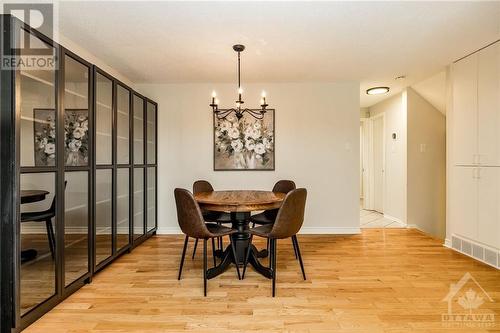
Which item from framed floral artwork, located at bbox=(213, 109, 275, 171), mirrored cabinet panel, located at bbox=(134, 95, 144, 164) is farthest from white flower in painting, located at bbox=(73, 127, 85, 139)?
framed floral artwork, located at bbox=(213, 109, 275, 171)

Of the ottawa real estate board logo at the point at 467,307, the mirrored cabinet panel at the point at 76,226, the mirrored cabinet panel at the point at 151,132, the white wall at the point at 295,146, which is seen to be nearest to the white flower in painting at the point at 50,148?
the mirrored cabinet panel at the point at 76,226

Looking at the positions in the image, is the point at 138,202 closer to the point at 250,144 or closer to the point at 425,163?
Result: the point at 250,144

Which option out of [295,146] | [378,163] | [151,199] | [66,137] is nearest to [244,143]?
[295,146]

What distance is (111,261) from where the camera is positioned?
301 centimetres

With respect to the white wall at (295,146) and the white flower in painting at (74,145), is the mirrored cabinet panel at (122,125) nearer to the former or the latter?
the white flower in painting at (74,145)

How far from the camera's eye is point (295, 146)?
171 inches

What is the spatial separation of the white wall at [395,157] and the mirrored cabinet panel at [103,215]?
4514mm

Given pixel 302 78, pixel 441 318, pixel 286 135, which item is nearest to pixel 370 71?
pixel 302 78

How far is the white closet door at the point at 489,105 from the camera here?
292 cm

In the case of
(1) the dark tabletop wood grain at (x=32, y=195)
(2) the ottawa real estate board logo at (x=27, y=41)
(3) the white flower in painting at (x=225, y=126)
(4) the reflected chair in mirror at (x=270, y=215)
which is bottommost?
(4) the reflected chair in mirror at (x=270, y=215)

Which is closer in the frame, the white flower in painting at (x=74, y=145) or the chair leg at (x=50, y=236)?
the chair leg at (x=50, y=236)

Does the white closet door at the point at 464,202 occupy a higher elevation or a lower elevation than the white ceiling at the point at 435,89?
lower

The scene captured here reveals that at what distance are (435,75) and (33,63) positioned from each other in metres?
4.65

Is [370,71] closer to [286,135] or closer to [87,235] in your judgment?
[286,135]
